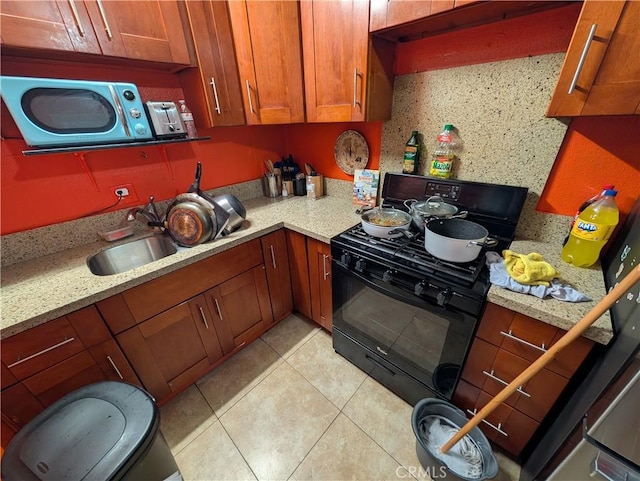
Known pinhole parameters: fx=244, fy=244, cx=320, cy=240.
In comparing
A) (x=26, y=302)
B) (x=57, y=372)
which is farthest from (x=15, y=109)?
(x=57, y=372)

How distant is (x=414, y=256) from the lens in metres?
1.07

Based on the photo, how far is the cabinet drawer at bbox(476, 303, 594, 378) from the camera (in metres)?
0.79

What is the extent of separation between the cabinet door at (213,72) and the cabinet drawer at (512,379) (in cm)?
171

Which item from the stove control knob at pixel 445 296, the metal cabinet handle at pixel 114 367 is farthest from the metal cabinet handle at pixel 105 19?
the stove control knob at pixel 445 296

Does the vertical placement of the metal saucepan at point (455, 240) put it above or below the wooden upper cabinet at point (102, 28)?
below

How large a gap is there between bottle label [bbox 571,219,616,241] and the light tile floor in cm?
106

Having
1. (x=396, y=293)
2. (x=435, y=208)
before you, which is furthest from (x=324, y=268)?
(x=435, y=208)

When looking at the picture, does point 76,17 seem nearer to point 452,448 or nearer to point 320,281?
point 320,281

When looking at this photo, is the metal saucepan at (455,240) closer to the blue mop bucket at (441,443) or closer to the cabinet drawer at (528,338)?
the cabinet drawer at (528,338)

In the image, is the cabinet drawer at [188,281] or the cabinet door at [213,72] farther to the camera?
the cabinet door at [213,72]

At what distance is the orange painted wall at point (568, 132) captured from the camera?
949 millimetres

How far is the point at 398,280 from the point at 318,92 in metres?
1.12

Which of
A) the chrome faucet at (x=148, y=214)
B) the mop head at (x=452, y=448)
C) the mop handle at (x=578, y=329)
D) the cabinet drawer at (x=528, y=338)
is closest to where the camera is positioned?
the mop handle at (x=578, y=329)

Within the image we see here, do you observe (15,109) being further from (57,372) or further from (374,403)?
(374,403)
